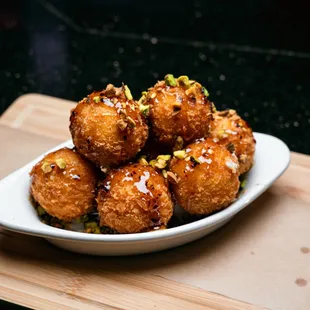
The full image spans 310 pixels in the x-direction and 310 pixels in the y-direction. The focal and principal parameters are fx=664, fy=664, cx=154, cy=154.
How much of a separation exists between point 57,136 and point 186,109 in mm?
524

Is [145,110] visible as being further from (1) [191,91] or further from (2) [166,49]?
(2) [166,49]

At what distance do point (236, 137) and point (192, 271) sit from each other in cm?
28

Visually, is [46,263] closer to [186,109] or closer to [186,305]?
[186,305]

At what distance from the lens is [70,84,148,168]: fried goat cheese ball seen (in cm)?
117

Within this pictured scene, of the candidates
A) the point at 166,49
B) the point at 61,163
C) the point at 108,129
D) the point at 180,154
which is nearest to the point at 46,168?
the point at 61,163

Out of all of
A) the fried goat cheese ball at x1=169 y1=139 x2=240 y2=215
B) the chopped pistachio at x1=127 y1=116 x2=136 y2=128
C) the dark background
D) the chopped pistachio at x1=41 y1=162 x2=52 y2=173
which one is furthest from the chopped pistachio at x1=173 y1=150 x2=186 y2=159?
the dark background

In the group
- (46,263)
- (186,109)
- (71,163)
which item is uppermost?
(186,109)

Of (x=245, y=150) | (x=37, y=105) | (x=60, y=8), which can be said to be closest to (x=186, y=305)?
(x=245, y=150)

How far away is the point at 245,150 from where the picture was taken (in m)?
1.30

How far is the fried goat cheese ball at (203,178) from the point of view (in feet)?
3.89

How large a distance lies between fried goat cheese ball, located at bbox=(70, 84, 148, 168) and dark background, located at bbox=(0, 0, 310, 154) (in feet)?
2.44

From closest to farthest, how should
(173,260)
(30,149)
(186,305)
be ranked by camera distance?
(186,305) → (173,260) → (30,149)

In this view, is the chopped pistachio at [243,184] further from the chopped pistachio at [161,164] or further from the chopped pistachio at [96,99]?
the chopped pistachio at [96,99]

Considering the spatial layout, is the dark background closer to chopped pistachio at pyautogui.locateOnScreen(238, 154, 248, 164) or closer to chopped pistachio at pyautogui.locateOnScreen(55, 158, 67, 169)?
chopped pistachio at pyautogui.locateOnScreen(238, 154, 248, 164)
